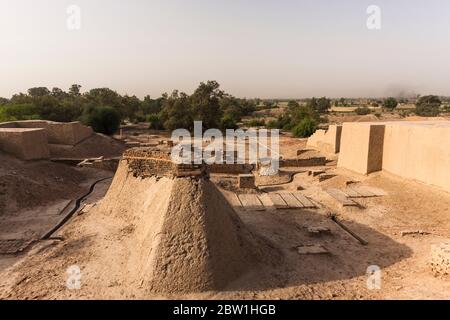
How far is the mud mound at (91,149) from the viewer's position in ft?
56.4

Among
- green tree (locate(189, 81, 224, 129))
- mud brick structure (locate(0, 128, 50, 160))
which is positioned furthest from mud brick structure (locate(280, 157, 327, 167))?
green tree (locate(189, 81, 224, 129))

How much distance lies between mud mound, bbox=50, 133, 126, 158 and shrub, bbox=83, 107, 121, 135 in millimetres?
4946

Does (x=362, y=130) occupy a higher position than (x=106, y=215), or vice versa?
(x=362, y=130)

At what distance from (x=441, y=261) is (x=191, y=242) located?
440 cm

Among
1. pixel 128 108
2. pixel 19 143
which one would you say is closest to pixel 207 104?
pixel 128 108

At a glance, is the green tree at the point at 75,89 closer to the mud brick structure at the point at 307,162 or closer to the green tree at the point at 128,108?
the green tree at the point at 128,108

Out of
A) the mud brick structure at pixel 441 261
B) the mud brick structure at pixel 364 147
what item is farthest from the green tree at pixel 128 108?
the mud brick structure at pixel 441 261

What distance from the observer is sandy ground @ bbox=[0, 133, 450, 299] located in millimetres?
5406

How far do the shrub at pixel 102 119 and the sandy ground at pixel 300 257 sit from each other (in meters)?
19.0

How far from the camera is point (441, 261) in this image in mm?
5879
